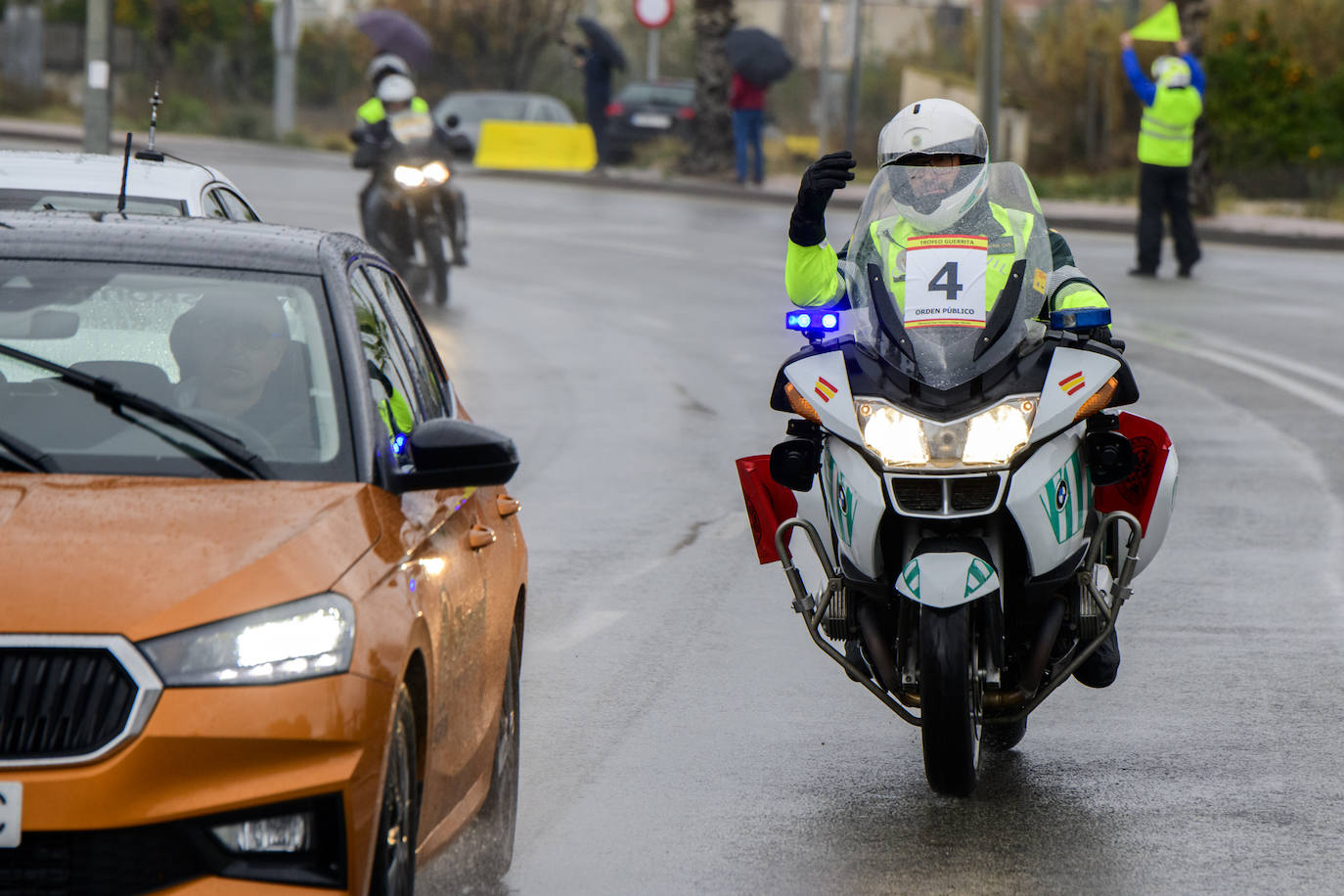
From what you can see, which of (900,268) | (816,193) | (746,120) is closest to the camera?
(816,193)

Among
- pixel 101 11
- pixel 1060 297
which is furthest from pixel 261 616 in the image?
pixel 101 11

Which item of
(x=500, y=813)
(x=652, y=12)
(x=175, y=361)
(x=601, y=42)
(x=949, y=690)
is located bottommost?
(x=500, y=813)

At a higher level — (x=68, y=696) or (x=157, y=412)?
(x=157, y=412)

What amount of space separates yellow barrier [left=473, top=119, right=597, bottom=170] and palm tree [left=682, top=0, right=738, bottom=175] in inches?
92.1

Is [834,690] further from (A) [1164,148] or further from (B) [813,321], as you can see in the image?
(A) [1164,148]

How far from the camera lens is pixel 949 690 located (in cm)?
622

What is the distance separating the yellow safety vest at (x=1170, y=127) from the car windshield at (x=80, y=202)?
14.7m

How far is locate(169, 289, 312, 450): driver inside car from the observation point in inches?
Answer: 206

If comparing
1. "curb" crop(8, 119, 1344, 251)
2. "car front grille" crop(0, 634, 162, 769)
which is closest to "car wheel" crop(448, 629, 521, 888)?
"car front grille" crop(0, 634, 162, 769)

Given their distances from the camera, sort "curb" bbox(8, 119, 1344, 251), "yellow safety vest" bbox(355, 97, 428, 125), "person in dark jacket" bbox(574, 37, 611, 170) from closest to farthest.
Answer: "yellow safety vest" bbox(355, 97, 428, 125) < "curb" bbox(8, 119, 1344, 251) < "person in dark jacket" bbox(574, 37, 611, 170)

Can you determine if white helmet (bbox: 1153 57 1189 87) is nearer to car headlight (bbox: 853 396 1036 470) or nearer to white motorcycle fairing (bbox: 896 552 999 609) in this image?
car headlight (bbox: 853 396 1036 470)

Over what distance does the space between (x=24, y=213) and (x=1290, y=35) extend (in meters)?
42.2

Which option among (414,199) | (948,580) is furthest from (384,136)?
(948,580)

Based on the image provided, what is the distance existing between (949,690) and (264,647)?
235 cm
